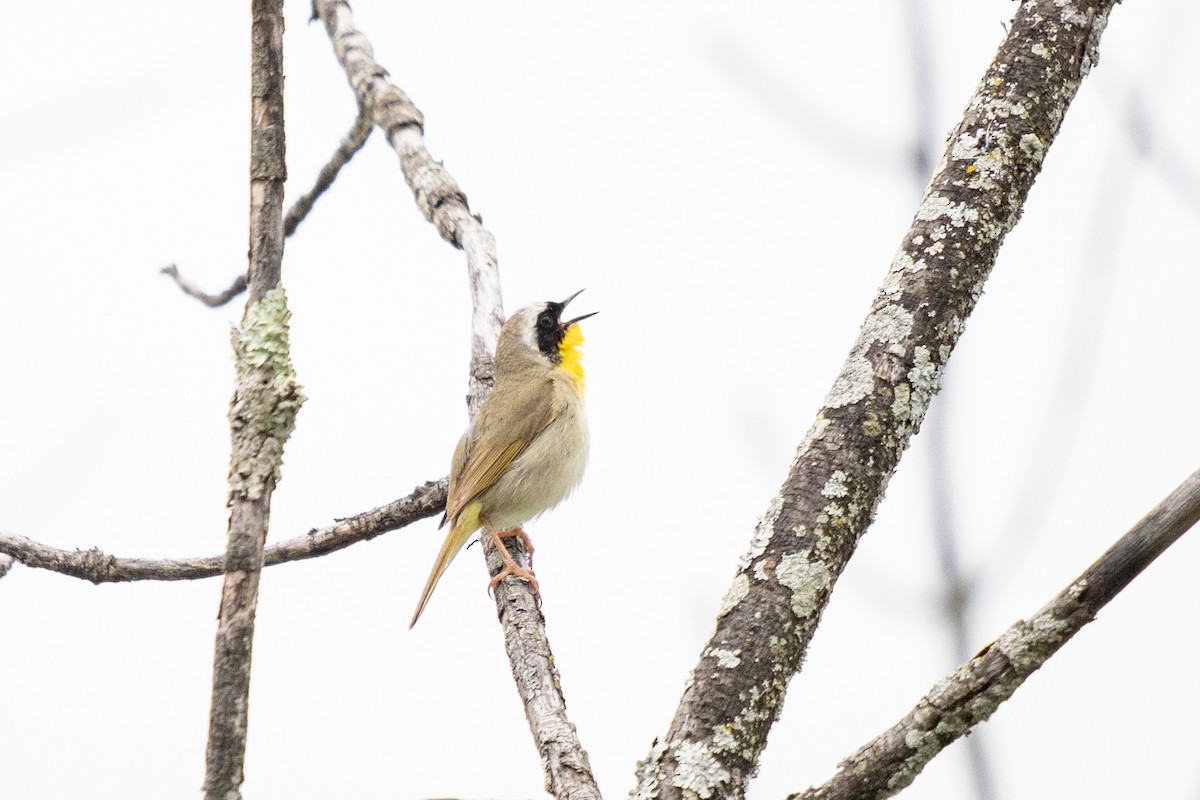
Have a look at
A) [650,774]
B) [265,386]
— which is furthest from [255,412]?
[650,774]

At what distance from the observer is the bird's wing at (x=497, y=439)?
5074 mm

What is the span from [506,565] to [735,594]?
7.15 ft

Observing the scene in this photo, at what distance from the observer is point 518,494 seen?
547cm

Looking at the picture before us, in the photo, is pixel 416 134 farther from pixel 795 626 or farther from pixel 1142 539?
pixel 1142 539

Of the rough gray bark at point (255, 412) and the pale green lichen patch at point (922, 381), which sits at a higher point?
the pale green lichen patch at point (922, 381)

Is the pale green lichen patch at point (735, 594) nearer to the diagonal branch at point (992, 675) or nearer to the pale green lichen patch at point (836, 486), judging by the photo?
the pale green lichen patch at point (836, 486)

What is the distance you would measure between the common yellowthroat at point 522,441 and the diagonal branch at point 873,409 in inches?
88.1

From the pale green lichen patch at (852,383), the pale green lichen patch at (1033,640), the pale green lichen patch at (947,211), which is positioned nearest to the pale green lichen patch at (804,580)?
the pale green lichen patch at (852,383)

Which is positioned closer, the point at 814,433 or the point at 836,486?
the point at 836,486

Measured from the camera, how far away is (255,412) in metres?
1.68

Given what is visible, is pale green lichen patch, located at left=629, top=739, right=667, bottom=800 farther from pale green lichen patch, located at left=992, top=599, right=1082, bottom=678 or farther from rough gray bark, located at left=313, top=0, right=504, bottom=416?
rough gray bark, located at left=313, top=0, right=504, bottom=416

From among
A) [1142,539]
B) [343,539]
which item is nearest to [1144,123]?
[1142,539]

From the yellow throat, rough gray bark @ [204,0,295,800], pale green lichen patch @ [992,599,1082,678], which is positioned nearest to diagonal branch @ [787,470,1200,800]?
pale green lichen patch @ [992,599,1082,678]

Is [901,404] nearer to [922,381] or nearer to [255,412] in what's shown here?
[922,381]
